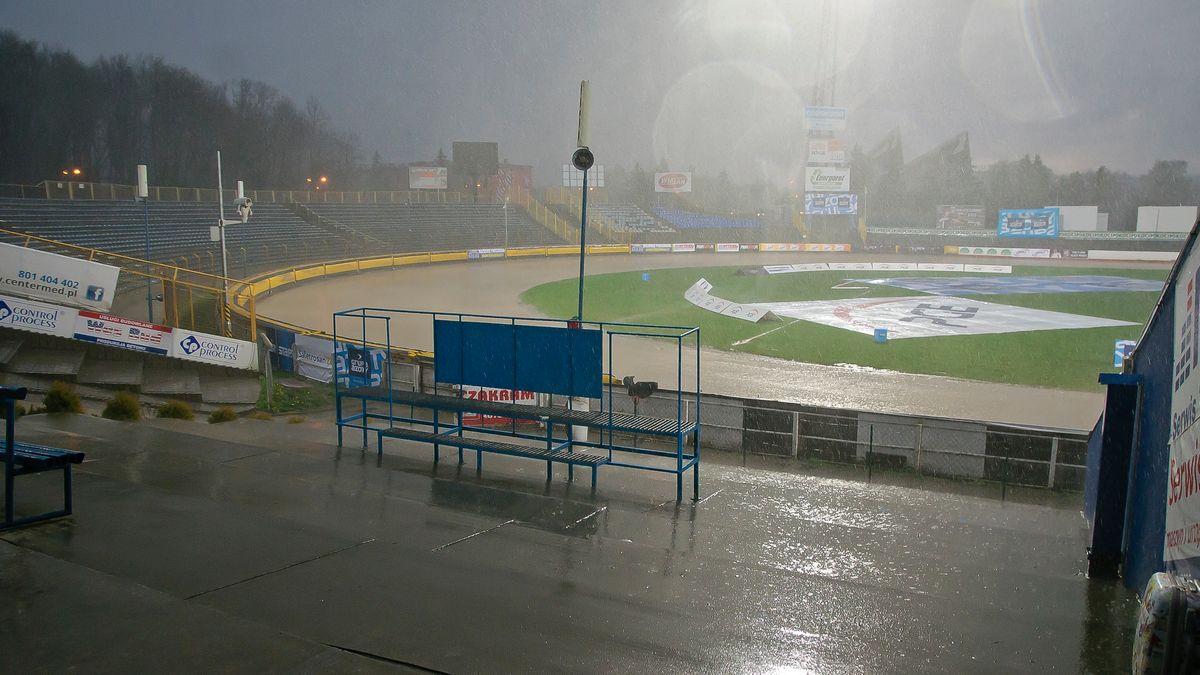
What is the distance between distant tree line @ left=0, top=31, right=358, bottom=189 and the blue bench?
5623 cm

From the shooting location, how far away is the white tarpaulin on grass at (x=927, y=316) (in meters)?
30.6

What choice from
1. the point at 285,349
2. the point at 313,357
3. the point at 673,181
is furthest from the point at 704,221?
the point at 313,357

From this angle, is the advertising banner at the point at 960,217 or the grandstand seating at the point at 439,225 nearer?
the grandstand seating at the point at 439,225

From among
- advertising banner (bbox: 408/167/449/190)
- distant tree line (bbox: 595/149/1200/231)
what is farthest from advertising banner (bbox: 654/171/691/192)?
advertising banner (bbox: 408/167/449/190)

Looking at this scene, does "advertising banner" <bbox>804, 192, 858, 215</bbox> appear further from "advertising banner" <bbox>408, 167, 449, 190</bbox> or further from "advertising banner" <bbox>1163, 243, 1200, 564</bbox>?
"advertising banner" <bbox>1163, 243, 1200, 564</bbox>

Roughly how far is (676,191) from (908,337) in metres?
64.0

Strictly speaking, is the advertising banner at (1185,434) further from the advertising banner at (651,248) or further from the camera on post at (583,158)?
the advertising banner at (651,248)

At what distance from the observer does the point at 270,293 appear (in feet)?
120

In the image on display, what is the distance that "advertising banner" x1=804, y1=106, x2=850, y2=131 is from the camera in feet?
187

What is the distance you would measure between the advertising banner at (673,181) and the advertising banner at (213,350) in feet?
249

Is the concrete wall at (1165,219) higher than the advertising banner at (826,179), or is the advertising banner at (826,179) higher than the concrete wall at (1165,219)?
the advertising banner at (826,179)

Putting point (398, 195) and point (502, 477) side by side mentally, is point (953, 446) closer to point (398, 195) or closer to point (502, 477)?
point (502, 477)

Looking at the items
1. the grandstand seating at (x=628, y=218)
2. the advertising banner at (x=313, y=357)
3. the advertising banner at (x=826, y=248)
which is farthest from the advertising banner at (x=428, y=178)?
the advertising banner at (x=313, y=357)

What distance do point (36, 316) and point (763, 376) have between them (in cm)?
1595
